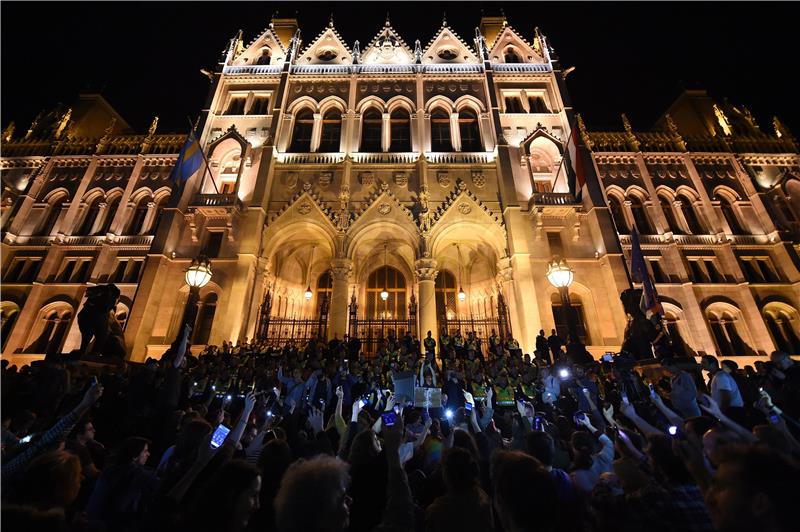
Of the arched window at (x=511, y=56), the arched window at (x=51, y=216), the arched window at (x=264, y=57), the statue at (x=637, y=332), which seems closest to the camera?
the statue at (x=637, y=332)

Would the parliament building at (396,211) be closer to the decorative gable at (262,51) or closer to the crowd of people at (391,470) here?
the decorative gable at (262,51)

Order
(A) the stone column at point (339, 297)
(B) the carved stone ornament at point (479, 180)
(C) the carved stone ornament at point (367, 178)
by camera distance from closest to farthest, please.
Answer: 1. (A) the stone column at point (339, 297)
2. (C) the carved stone ornament at point (367, 178)
3. (B) the carved stone ornament at point (479, 180)

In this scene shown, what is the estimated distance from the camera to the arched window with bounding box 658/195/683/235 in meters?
20.4

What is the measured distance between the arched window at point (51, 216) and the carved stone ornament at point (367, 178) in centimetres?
1869

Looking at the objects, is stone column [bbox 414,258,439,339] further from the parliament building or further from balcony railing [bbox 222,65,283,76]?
balcony railing [bbox 222,65,283,76]

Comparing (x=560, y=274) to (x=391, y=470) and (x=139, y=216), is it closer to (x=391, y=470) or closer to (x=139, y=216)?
(x=391, y=470)

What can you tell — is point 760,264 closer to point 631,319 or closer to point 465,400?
point 631,319

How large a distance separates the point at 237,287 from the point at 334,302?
4.53m

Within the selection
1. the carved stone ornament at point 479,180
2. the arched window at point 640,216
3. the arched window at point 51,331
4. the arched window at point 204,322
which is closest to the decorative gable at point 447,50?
the carved stone ornament at point 479,180

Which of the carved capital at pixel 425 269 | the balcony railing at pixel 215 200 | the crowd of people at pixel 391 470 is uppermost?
the balcony railing at pixel 215 200

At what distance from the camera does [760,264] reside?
19594mm

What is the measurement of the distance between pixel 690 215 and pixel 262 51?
2991cm

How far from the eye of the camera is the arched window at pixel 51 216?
67.9 feet

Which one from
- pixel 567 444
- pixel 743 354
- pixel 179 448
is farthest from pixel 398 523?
pixel 743 354
